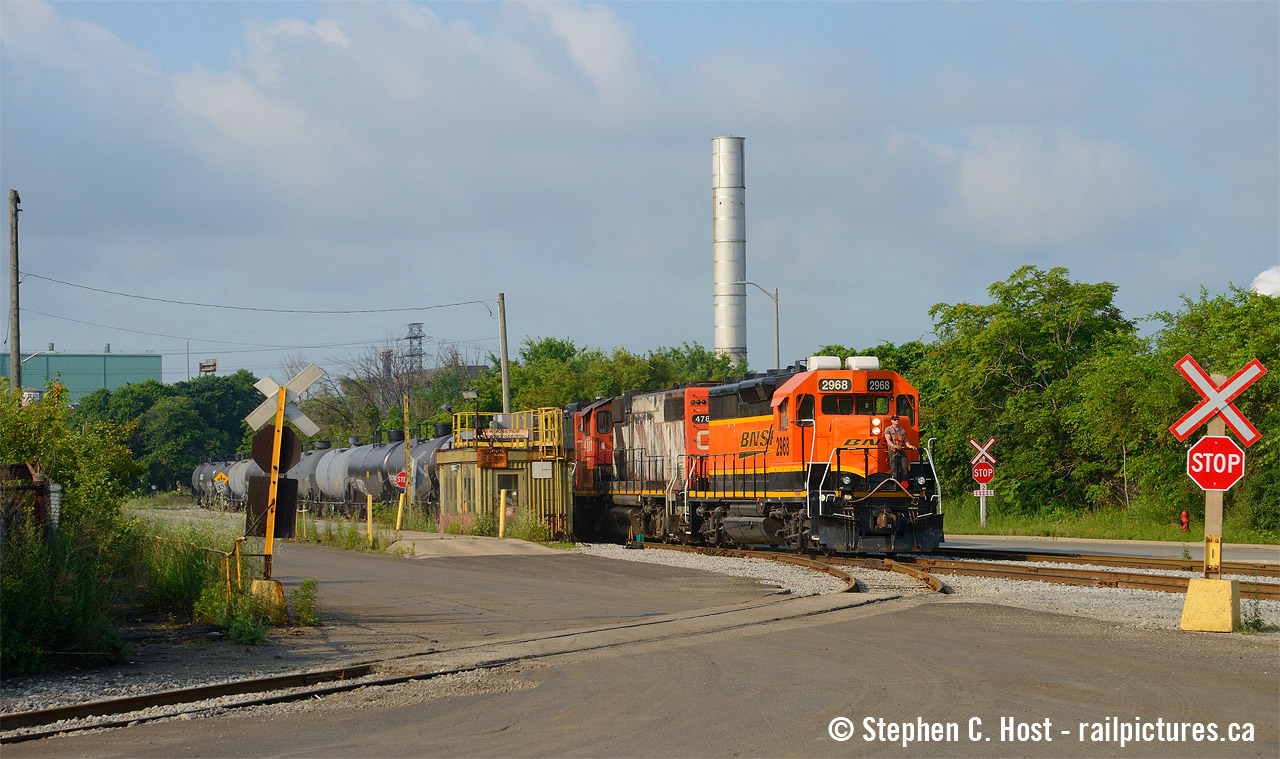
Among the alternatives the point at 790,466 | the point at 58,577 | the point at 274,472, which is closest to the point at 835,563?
the point at 790,466

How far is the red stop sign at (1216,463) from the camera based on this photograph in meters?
12.4

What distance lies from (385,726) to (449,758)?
1.17m

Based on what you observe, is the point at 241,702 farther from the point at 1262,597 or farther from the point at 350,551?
the point at 350,551

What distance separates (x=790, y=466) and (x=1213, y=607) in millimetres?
10438

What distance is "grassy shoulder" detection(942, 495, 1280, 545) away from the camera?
1168 inches

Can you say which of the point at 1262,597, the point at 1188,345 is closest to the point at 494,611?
the point at 1262,597

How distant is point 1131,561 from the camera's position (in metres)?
21.1

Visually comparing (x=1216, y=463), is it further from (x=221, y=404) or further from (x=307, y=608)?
(x=221, y=404)

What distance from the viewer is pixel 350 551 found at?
2772 centimetres

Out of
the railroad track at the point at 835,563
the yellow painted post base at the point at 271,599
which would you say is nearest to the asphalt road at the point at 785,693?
the yellow painted post base at the point at 271,599

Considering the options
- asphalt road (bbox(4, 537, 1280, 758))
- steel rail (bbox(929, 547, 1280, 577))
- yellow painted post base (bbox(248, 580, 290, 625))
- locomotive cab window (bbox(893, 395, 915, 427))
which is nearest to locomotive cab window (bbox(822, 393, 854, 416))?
locomotive cab window (bbox(893, 395, 915, 427))

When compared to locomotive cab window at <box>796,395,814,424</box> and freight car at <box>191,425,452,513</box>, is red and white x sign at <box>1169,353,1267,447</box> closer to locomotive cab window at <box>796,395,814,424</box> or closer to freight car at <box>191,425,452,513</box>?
locomotive cab window at <box>796,395,814,424</box>

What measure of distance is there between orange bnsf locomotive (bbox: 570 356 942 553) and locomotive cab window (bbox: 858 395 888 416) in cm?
3

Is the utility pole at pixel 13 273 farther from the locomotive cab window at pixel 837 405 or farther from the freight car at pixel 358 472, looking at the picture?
the locomotive cab window at pixel 837 405
